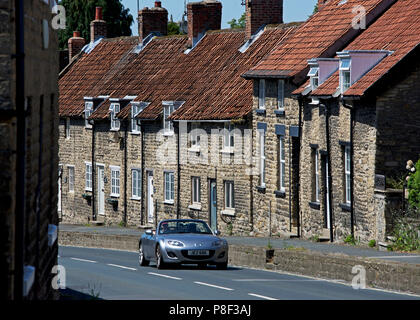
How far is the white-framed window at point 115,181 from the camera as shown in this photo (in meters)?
55.6

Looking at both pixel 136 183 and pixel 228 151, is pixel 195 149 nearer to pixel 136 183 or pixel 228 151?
pixel 228 151

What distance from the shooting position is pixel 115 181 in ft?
183

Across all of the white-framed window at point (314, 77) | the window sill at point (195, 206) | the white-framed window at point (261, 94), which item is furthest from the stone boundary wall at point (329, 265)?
the window sill at point (195, 206)

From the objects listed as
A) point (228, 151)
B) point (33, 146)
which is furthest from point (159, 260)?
point (33, 146)

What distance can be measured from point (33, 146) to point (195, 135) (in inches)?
1419

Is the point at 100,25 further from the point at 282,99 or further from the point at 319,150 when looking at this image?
the point at 319,150

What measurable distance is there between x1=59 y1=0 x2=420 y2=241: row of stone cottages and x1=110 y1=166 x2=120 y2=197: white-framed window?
4.0 inches

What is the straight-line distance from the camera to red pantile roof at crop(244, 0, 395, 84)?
132 ft

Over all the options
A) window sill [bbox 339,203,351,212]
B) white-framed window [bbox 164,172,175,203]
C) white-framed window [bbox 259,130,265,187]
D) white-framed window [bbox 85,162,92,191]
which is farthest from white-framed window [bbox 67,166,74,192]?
A: window sill [bbox 339,203,351,212]

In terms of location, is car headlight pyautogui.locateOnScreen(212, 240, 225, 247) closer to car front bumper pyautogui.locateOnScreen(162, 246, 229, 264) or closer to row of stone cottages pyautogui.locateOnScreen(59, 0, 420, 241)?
car front bumper pyautogui.locateOnScreen(162, 246, 229, 264)

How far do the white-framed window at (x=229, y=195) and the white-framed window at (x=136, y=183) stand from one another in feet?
24.9

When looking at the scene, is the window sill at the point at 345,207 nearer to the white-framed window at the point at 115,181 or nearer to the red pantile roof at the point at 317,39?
the red pantile roof at the point at 317,39

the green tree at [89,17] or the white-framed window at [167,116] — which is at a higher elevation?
the green tree at [89,17]
